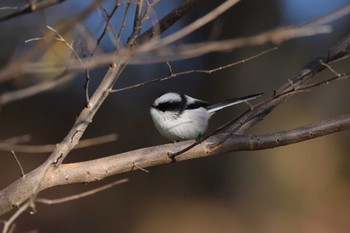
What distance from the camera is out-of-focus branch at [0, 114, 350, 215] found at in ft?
6.08

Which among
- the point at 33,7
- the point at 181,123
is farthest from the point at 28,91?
the point at 181,123

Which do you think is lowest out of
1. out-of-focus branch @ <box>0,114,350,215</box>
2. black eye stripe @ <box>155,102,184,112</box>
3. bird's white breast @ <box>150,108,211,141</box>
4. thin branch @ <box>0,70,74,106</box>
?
thin branch @ <box>0,70,74,106</box>

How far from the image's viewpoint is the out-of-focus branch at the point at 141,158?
1853 mm

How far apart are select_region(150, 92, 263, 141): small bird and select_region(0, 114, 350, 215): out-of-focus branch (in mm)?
546

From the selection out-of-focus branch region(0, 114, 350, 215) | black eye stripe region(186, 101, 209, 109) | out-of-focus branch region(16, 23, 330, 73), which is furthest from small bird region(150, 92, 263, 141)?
out-of-focus branch region(16, 23, 330, 73)

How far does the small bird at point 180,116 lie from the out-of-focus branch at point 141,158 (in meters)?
0.55

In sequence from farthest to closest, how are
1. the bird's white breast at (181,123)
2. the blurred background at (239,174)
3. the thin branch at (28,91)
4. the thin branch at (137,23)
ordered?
the blurred background at (239,174) → the bird's white breast at (181,123) → the thin branch at (137,23) → the thin branch at (28,91)

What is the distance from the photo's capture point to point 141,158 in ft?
6.42

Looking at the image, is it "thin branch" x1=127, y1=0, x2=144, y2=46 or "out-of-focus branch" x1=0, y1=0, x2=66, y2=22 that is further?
"thin branch" x1=127, y1=0, x2=144, y2=46

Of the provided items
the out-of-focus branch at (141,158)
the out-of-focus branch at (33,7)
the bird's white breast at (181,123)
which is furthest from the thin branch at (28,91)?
the bird's white breast at (181,123)

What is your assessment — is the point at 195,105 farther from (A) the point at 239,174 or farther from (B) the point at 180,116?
(A) the point at 239,174

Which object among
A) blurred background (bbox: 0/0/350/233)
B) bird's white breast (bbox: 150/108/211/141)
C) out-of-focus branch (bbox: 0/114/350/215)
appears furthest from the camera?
blurred background (bbox: 0/0/350/233)

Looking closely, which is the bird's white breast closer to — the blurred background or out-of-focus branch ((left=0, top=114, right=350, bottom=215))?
out-of-focus branch ((left=0, top=114, right=350, bottom=215))

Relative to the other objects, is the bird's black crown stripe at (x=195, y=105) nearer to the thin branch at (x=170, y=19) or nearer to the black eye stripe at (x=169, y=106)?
the black eye stripe at (x=169, y=106)
